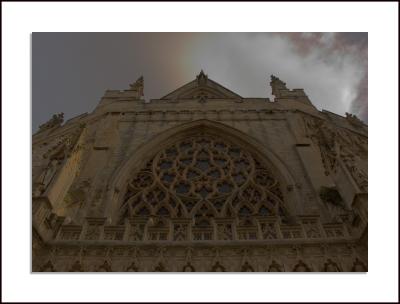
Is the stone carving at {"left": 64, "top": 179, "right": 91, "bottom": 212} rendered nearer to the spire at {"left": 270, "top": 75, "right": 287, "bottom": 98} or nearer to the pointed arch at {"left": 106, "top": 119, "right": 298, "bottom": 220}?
the pointed arch at {"left": 106, "top": 119, "right": 298, "bottom": 220}

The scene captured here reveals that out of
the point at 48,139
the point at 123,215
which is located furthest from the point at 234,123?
the point at 48,139

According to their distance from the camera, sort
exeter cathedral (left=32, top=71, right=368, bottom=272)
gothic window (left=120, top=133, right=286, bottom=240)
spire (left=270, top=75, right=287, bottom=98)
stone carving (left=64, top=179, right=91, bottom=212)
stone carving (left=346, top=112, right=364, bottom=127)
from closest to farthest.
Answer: exeter cathedral (left=32, top=71, right=368, bottom=272)
stone carving (left=64, top=179, right=91, bottom=212)
gothic window (left=120, top=133, right=286, bottom=240)
stone carving (left=346, top=112, right=364, bottom=127)
spire (left=270, top=75, right=287, bottom=98)

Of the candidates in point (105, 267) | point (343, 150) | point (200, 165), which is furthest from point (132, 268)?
point (343, 150)

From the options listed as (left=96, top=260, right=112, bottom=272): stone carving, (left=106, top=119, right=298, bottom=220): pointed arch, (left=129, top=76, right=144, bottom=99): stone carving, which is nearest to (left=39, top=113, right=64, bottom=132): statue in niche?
(left=129, top=76, right=144, bottom=99): stone carving

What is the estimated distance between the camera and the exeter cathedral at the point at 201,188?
757cm

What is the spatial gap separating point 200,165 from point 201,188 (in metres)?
1.31

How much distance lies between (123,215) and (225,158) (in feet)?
13.2

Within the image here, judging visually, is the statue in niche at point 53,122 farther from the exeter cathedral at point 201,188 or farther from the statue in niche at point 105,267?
the statue in niche at point 105,267

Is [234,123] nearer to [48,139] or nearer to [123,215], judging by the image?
[123,215]

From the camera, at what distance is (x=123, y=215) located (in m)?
10.4

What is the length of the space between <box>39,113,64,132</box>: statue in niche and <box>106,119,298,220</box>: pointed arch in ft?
16.4

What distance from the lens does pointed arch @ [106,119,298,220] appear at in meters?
10.6

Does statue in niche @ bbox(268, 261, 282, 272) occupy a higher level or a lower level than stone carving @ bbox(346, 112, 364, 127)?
lower

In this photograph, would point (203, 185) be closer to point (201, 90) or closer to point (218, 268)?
point (218, 268)
